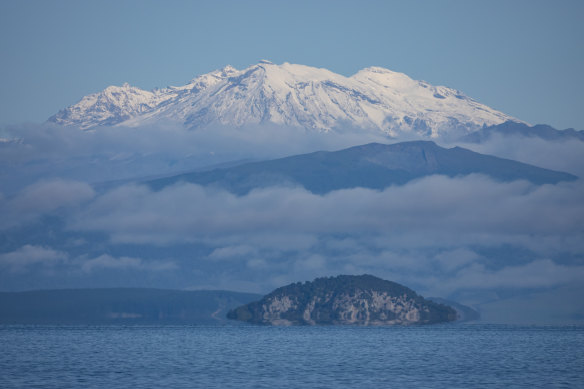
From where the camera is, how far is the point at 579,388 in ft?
445

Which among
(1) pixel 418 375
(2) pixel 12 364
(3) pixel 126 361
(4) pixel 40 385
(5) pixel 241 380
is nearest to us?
(4) pixel 40 385

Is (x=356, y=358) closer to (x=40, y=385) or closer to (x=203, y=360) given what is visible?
(x=203, y=360)

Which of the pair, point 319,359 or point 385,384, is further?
point 319,359

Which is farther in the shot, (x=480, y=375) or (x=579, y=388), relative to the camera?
(x=480, y=375)

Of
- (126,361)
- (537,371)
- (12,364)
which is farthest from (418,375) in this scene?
(12,364)

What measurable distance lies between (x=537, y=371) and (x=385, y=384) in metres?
37.5

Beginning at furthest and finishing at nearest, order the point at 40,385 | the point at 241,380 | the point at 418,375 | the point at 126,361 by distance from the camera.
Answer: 1. the point at 126,361
2. the point at 418,375
3. the point at 241,380
4. the point at 40,385

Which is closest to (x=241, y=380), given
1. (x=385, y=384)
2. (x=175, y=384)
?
(x=175, y=384)

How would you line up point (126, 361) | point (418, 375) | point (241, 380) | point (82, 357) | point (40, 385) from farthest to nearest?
point (82, 357) → point (126, 361) → point (418, 375) → point (241, 380) → point (40, 385)

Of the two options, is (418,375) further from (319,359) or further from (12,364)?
(12,364)

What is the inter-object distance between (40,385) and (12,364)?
4020cm

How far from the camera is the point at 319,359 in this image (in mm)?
194000

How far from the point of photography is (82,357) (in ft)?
638

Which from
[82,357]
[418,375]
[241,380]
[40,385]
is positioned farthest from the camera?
[82,357]
